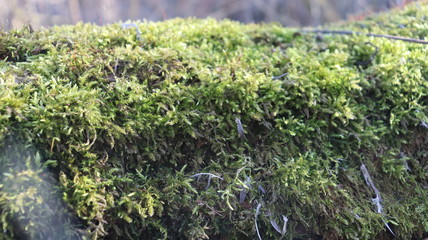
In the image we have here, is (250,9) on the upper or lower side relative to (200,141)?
upper

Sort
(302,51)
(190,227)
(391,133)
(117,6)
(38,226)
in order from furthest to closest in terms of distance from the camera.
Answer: (117,6) → (302,51) → (391,133) → (190,227) → (38,226)

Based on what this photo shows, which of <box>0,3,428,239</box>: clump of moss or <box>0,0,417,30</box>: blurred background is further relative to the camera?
<box>0,0,417,30</box>: blurred background

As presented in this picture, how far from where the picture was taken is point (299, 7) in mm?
10625

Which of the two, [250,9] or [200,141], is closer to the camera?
[200,141]

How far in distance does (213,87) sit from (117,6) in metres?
8.78

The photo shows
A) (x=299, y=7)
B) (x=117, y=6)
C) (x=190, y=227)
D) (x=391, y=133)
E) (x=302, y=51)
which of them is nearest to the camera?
(x=190, y=227)

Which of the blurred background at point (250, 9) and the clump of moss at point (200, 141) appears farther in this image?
the blurred background at point (250, 9)

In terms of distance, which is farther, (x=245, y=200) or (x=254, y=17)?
(x=254, y=17)

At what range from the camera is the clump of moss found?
5.03 ft

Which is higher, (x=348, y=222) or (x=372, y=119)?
(x=372, y=119)

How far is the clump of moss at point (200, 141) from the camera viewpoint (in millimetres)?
1533

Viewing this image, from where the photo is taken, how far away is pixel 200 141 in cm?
187

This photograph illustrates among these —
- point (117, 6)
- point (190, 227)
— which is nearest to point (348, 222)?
point (190, 227)

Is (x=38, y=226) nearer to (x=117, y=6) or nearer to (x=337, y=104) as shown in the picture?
(x=337, y=104)
